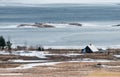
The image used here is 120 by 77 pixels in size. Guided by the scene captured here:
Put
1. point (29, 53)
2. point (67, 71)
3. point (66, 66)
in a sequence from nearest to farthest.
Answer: point (67, 71)
point (66, 66)
point (29, 53)

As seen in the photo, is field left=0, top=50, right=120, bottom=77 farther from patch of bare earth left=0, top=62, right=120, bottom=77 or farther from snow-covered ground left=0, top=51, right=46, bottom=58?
snow-covered ground left=0, top=51, right=46, bottom=58

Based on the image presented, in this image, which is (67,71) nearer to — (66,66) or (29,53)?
(66,66)

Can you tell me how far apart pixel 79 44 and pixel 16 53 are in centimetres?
1603

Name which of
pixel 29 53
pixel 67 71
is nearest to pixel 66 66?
pixel 67 71

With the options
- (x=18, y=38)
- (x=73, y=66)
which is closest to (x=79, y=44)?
(x=18, y=38)

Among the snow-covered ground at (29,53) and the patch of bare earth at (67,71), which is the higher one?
the snow-covered ground at (29,53)

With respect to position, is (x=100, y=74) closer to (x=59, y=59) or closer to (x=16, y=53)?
(x=59, y=59)

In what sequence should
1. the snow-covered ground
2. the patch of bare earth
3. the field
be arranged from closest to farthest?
the patch of bare earth, the field, the snow-covered ground

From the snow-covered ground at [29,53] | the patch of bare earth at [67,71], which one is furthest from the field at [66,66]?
the snow-covered ground at [29,53]

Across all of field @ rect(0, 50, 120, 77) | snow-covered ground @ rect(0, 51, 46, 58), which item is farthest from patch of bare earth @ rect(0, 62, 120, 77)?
snow-covered ground @ rect(0, 51, 46, 58)

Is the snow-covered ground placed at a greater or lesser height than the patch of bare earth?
greater

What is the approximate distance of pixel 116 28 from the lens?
4070 inches

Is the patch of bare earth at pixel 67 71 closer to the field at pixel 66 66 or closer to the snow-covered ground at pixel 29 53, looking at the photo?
the field at pixel 66 66

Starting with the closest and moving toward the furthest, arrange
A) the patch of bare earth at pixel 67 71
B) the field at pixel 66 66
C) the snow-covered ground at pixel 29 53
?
the patch of bare earth at pixel 67 71 → the field at pixel 66 66 → the snow-covered ground at pixel 29 53
